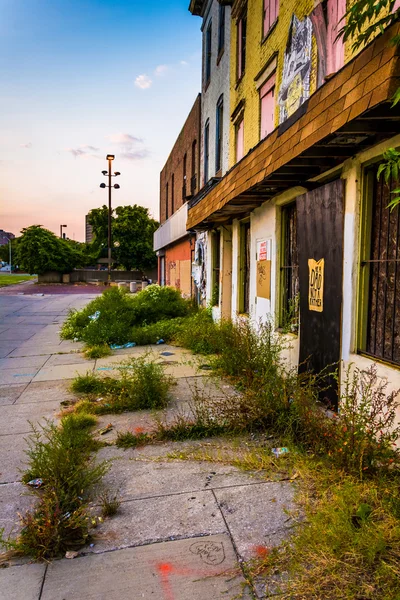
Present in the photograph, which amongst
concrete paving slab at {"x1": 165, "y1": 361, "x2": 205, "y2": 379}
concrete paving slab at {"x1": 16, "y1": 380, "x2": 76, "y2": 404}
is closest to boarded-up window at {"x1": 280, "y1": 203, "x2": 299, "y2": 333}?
concrete paving slab at {"x1": 165, "y1": 361, "x2": 205, "y2": 379}

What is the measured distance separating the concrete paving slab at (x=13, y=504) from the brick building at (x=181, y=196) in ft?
39.5

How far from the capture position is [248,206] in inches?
309

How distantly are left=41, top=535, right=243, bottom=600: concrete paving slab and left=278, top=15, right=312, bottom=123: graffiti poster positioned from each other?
598cm

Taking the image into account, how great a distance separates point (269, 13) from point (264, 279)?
5065mm

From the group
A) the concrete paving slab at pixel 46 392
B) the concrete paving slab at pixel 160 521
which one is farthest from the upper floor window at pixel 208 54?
the concrete paving slab at pixel 160 521

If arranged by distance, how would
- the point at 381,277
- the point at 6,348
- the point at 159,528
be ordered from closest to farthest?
the point at 159,528 → the point at 381,277 → the point at 6,348

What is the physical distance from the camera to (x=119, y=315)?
11406 millimetres

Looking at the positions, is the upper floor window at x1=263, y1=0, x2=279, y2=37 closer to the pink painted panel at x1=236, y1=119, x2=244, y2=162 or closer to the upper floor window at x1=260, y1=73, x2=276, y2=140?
the upper floor window at x1=260, y1=73, x2=276, y2=140

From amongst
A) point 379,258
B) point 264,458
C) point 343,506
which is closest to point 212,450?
point 264,458

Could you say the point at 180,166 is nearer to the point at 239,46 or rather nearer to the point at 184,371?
the point at 239,46

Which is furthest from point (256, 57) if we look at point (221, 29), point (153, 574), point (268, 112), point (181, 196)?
point (181, 196)

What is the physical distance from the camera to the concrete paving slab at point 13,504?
2871mm

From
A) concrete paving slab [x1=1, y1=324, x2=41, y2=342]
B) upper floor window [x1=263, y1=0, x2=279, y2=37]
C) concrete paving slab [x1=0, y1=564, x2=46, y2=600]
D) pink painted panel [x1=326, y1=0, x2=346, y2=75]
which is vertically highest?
upper floor window [x1=263, y1=0, x2=279, y2=37]

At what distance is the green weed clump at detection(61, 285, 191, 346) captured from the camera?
10.3m
